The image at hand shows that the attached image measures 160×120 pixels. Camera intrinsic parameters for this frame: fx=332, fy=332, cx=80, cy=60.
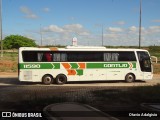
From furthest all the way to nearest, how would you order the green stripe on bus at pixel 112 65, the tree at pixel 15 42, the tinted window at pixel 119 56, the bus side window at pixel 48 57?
the tree at pixel 15 42 → the tinted window at pixel 119 56 → the green stripe on bus at pixel 112 65 → the bus side window at pixel 48 57

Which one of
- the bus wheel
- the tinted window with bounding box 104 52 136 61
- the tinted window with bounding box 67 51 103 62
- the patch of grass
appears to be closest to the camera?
the patch of grass

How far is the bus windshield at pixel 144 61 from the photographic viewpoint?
24828 mm

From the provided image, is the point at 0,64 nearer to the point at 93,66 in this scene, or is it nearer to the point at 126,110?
the point at 93,66

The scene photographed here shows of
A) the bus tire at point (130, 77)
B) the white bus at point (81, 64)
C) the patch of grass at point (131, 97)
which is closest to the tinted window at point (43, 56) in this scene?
the white bus at point (81, 64)

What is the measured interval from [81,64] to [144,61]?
16.1 ft

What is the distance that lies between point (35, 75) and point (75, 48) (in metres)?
3.44

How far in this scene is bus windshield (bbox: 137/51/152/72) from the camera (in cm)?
2483

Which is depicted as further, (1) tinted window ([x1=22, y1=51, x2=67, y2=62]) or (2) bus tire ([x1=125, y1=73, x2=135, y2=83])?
(2) bus tire ([x1=125, y1=73, x2=135, y2=83])

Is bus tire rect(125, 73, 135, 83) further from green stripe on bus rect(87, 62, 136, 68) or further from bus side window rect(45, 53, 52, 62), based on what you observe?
bus side window rect(45, 53, 52, 62)

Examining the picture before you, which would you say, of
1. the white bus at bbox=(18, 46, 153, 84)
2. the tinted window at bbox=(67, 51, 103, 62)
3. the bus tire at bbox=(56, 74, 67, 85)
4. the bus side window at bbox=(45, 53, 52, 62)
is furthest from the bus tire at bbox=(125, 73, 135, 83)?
the bus side window at bbox=(45, 53, 52, 62)

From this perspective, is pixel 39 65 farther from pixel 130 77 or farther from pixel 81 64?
pixel 130 77

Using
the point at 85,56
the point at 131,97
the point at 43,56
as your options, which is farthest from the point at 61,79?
the point at 131,97

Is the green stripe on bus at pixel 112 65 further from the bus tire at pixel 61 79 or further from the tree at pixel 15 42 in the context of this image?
the tree at pixel 15 42

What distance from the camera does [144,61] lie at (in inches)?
980
